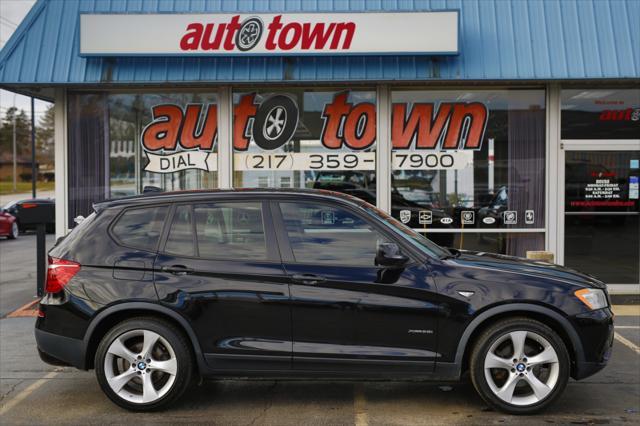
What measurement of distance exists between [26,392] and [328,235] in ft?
9.80

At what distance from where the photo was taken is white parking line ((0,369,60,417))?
222 inches

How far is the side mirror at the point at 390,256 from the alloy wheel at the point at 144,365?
5.68 feet

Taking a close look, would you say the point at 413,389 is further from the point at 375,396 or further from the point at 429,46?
the point at 429,46

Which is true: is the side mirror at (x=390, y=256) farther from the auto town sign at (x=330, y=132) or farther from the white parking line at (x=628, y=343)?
the auto town sign at (x=330, y=132)

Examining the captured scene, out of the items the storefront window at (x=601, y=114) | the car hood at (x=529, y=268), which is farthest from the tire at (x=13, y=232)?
the car hood at (x=529, y=268)

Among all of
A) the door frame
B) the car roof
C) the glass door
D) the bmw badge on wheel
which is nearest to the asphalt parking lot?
the car roof

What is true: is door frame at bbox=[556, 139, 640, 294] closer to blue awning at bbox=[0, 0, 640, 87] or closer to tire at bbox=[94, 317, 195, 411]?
blue awning at bbox=[0, 0, 640, 87]

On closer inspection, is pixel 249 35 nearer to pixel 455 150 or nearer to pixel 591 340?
pixel 455 150

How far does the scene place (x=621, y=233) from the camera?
1028 cm

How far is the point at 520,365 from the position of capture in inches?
208

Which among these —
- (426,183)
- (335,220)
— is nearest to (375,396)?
(335,220)

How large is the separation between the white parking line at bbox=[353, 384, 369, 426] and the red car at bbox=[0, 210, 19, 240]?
19813 millimetres

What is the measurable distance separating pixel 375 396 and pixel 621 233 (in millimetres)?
6023

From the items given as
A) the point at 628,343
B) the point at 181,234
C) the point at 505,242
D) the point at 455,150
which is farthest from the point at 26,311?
the point at 628,343
